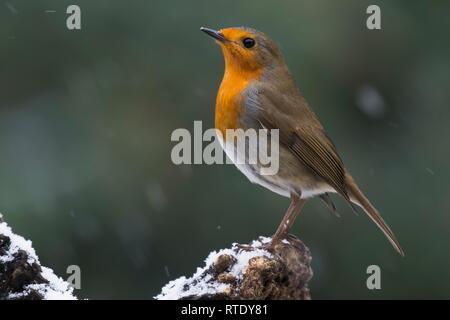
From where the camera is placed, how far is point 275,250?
3.32 m

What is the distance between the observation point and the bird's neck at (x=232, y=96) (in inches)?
153

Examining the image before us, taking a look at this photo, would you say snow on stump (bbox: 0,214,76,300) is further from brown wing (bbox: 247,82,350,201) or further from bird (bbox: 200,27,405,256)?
brown wing (bbox: 247,82,350,201)

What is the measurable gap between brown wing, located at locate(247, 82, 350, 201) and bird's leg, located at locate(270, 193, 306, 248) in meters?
0.19

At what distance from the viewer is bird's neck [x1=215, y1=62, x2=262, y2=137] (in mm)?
3877

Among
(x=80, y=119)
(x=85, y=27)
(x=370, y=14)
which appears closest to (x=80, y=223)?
(x=80, y=119)

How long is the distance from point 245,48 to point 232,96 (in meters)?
0.31

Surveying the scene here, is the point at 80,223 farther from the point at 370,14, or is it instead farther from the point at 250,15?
the point at 370,14

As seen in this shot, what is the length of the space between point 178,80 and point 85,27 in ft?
2.39

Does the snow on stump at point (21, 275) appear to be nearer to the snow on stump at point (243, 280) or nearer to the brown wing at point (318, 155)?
the snow on stump at point (243, 280)

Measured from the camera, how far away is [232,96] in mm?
3939

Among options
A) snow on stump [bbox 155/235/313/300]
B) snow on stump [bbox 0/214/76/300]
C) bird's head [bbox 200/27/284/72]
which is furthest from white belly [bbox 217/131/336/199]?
snow on stump [bbox 0/214/76/300]

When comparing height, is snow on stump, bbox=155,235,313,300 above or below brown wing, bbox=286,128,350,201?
below

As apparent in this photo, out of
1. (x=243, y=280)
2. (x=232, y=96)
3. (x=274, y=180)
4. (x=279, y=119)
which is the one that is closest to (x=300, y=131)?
(x=279, y=119)

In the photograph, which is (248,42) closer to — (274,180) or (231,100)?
(231,100)
